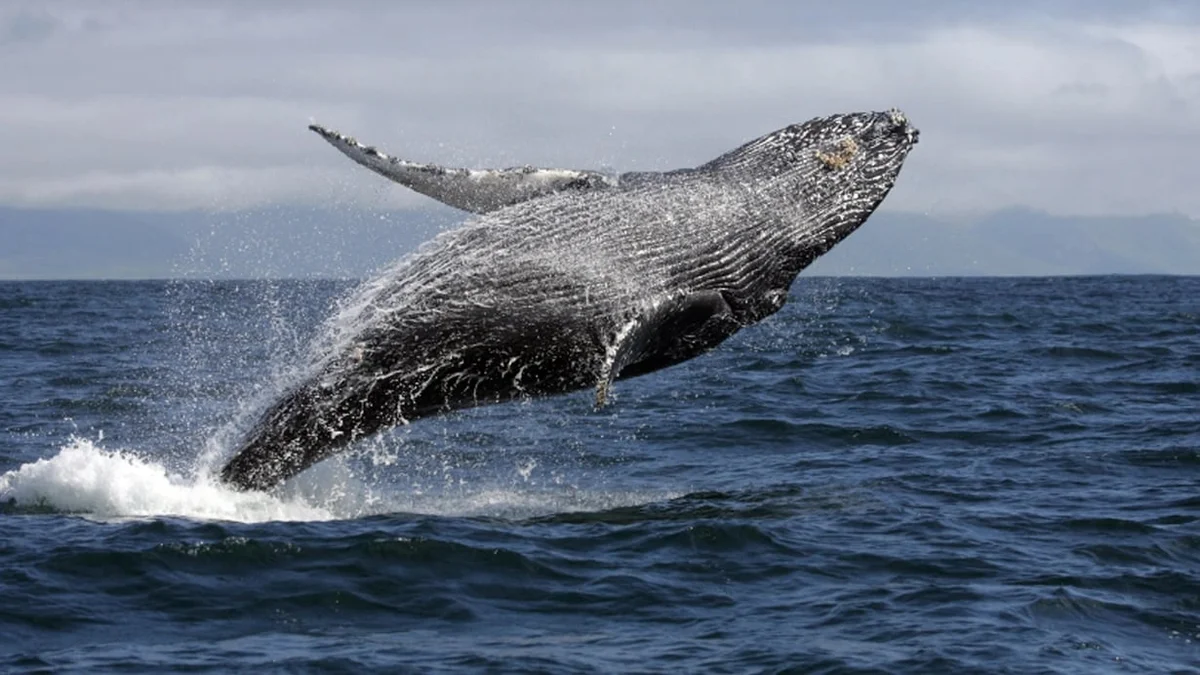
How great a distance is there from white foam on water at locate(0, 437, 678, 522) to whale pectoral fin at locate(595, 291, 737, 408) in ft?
9.58

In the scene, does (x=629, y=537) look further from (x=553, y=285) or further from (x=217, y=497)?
(x=217, y=497)

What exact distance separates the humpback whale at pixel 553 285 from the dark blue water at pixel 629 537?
1110mm

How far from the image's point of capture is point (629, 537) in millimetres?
15422

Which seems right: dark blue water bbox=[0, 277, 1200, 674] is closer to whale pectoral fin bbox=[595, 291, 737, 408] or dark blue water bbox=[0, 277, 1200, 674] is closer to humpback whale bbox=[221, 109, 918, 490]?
humpback whale bbox=[221, 109, 918, 490]

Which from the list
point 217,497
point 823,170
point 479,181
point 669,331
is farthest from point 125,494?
point 823,170

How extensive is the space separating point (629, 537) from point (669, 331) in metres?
2.15

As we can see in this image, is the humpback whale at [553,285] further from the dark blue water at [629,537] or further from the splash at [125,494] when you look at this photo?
the dark blue water at [629,537]

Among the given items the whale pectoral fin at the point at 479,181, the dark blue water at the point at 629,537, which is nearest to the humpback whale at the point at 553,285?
the whale pectoral fin at the point at 479,181

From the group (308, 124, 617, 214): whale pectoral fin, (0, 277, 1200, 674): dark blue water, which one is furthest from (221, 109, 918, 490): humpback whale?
(0, 277, 1200, 674): dark blue water

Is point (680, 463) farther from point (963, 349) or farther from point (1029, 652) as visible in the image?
point (963, 349)

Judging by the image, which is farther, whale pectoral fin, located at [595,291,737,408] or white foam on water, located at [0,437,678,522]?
white foam on water, located at [0,437,678,522]

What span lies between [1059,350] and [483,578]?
1095 inches

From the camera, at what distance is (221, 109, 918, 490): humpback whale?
1412 centimetres

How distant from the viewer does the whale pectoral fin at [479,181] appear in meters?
14.5
